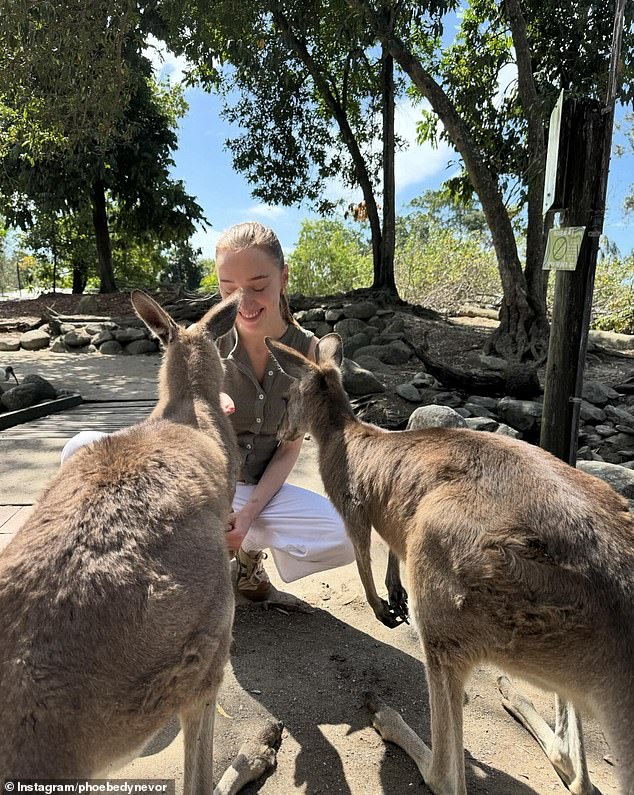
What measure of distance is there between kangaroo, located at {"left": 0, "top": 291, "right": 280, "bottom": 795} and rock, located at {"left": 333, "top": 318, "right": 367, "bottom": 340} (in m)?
7.72

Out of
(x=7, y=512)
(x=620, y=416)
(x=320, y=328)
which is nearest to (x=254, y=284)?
(x=7, y=512)

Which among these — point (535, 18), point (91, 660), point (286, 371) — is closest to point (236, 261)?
point (286, 371)

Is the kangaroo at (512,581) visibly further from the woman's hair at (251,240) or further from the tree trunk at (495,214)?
the tree trunk at (495,214)

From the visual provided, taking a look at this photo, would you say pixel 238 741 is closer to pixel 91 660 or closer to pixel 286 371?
pixel 91 660

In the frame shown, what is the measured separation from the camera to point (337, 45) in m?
9.79

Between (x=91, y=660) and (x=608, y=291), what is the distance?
Result: 38.2 ft

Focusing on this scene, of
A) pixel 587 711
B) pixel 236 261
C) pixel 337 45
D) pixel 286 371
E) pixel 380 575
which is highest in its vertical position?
pixel 337 45

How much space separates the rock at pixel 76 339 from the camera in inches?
407

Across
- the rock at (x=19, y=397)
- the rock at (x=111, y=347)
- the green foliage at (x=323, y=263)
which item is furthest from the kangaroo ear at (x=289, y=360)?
the green foliage at (x=323, y=263)

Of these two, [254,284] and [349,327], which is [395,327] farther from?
[254,284]

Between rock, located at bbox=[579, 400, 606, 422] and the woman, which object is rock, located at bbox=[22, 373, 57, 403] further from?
rock, located at bbox=[579, 400, 606, 422]

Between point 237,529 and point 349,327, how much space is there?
733 centimetres

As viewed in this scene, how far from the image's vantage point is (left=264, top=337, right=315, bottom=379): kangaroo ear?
214 centimetres

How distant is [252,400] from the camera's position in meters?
2.47
